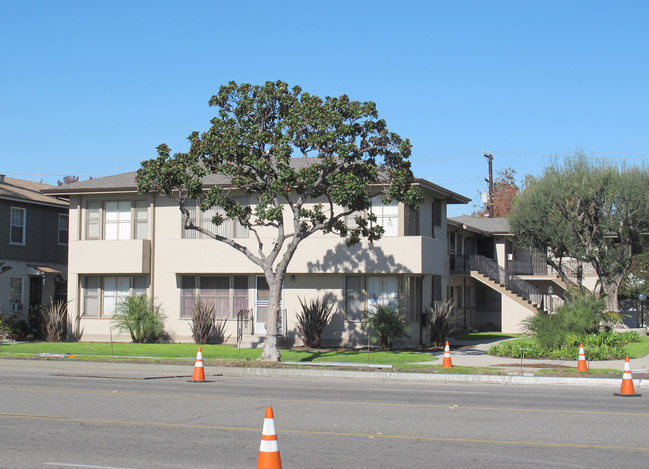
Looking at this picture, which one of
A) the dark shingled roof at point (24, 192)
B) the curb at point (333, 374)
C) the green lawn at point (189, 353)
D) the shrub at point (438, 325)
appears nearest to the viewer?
the curb at point (333, 374)

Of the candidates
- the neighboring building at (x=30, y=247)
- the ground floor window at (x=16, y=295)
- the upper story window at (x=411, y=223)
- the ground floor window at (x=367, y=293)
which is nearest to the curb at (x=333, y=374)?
the ground floor window at (x=367, y=293)

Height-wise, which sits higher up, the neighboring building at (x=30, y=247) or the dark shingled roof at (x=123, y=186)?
the dark shingled roof at (x=123, y=186)

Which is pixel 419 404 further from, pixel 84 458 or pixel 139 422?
pixel 84 458

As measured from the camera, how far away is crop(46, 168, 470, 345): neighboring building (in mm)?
28188

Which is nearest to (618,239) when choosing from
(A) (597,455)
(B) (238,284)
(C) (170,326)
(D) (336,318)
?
(D) (336,318)

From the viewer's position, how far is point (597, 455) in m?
8.95

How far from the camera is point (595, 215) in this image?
35.3m

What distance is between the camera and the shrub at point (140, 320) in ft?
97.3

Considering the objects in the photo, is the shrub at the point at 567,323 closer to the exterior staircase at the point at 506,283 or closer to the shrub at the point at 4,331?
the exterior staircase at the point at 506,283

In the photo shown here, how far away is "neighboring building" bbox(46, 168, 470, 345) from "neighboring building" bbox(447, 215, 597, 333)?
3496 mm

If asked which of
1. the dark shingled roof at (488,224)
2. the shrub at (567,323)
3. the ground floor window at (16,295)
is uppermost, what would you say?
the dark shingled roof at (488,224)

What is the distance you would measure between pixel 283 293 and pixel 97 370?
9.45m

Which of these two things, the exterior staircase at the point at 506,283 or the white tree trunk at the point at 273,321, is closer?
the white tree trunk at the point at 273,321

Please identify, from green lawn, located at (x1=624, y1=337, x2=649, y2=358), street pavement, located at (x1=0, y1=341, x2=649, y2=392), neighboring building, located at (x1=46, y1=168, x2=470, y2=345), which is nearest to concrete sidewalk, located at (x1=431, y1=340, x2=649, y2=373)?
street pavement, located at (x1=0, y1=341, x2=649, y2=392)
